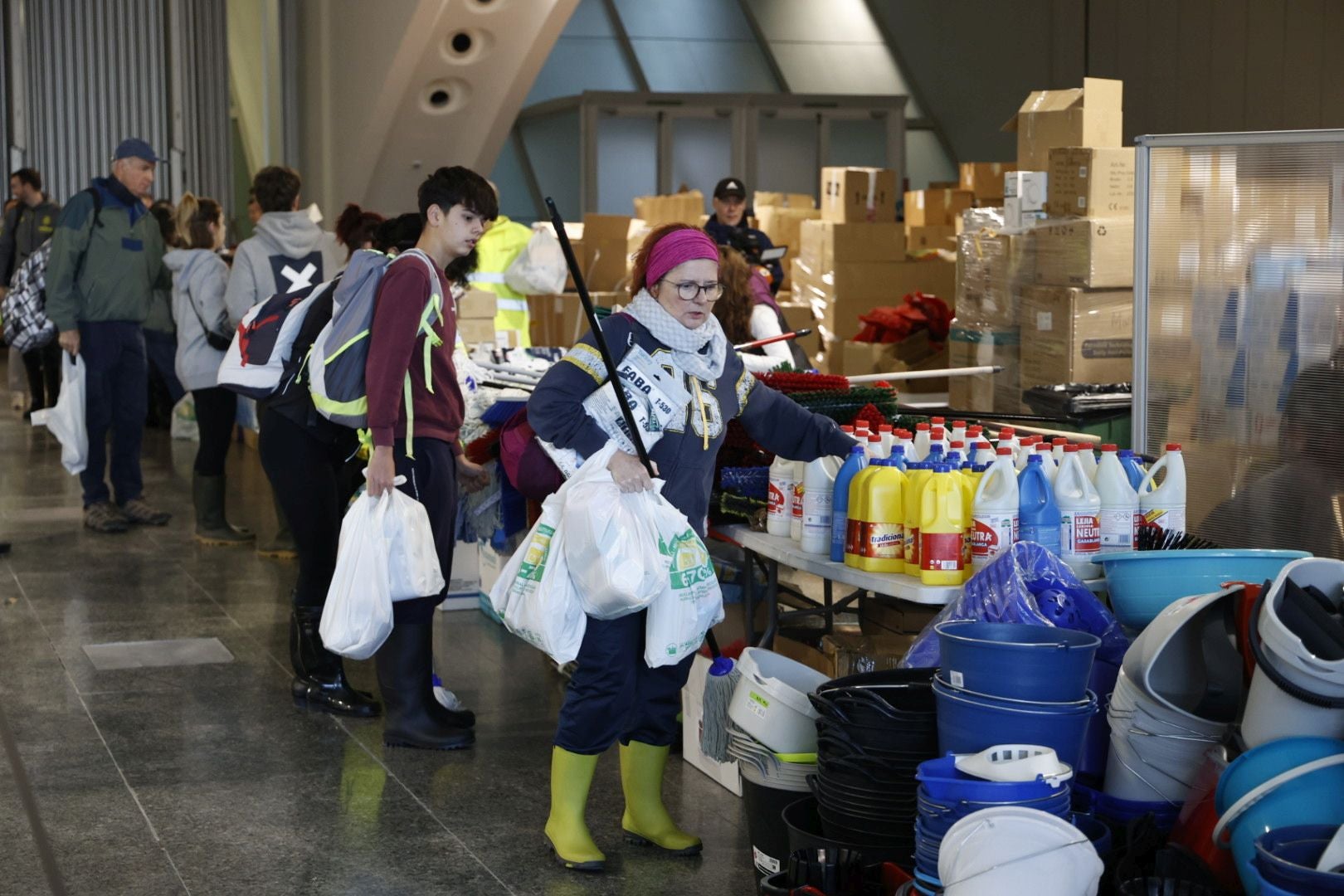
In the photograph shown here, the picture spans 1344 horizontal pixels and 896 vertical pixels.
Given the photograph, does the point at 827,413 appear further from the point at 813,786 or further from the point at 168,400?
the point at 168,400

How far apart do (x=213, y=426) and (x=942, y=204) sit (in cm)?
538

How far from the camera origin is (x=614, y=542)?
3.26 metres

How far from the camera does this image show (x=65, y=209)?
23.7ft

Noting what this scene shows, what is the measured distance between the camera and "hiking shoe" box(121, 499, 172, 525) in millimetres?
7785

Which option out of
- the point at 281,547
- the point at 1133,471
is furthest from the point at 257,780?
the point at 281,547

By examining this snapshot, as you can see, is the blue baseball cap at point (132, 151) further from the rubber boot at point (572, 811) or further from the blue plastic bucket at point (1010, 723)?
the blue plastic bucket at point (1010, 723)

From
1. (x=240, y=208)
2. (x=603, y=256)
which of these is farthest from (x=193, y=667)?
(x=240, y=208)

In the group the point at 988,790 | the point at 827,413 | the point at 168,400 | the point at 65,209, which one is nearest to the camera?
the point at 988,790

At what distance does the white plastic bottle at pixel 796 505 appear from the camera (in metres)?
3.84

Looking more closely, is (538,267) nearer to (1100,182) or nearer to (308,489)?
(1100,182)

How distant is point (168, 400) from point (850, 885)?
9813mm

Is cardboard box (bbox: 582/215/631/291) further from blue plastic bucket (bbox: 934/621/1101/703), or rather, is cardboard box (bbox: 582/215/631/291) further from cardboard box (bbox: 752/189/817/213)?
blue plastic bucket (bbox: 934/621/1101/703)

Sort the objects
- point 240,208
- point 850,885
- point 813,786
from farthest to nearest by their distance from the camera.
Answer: point 240,208 → point 813,786 → point 850,885

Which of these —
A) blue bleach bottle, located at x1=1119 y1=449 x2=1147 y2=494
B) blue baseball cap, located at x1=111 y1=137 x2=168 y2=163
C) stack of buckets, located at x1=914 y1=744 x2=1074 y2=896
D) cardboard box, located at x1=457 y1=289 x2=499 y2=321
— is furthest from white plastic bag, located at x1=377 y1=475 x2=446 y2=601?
blue baseball cap, located at x1=111 y1=137 x2=168 y2=163
